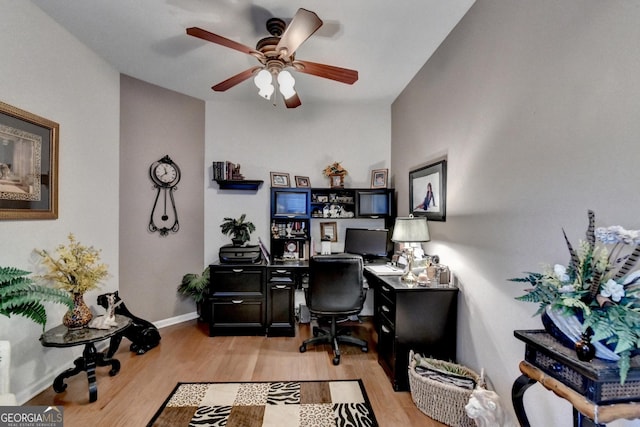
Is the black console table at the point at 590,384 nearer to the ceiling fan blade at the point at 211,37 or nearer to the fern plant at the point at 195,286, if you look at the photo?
the ceiling fan blade at the point at 211,37

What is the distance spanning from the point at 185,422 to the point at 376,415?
129cm

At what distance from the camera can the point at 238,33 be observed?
237cm

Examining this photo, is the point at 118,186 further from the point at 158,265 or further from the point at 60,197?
the point at 158,265

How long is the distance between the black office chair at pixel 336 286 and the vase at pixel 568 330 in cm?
166

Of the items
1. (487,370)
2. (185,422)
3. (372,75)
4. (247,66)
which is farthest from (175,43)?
(487,370)

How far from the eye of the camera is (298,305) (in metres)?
3.79

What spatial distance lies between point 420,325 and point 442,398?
500mm

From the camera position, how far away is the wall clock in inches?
133

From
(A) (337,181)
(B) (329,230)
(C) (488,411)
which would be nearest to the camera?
(C) (488,411)

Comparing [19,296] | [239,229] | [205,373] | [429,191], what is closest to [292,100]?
[429,191]

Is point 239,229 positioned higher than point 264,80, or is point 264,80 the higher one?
point 264,80

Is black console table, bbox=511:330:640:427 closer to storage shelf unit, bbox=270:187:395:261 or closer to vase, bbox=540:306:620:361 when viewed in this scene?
vase, bbox=540:306:620:361

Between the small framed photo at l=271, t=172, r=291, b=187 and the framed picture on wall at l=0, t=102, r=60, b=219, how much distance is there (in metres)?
2.11

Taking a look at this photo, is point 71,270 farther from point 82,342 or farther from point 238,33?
point 238,33
